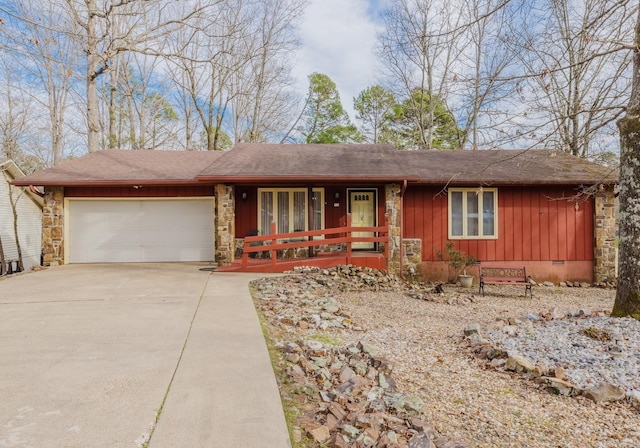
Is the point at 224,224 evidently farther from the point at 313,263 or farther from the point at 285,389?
the point at 285,389

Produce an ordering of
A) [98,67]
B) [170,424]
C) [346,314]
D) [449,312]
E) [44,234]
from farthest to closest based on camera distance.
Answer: [98,67], [44,234], [449,312], [346,314], [170,424]

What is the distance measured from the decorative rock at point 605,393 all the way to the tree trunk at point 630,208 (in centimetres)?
230

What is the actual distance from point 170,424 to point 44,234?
11.0 meters

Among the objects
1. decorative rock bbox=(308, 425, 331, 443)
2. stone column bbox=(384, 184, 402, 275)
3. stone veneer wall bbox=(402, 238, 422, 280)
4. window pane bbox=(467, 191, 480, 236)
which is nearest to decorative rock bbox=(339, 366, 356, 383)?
decorative rock bbox=(308, 425, 331, 443)

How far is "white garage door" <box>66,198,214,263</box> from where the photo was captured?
1123 cm

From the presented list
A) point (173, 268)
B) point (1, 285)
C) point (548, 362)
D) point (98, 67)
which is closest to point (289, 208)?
point (173, 268)

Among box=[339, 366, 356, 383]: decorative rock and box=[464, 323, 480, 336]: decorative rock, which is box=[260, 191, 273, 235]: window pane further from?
box=[339, 366, 356, 383]: decorative rock

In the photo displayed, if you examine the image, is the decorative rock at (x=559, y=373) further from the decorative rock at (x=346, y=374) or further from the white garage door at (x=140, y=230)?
the white garage door at (x=140, y=230)

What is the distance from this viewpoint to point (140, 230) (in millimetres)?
11414

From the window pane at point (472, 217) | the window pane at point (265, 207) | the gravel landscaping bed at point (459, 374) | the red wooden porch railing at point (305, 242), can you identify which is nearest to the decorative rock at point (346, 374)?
the gravel landscaping bed at point (459, 374)

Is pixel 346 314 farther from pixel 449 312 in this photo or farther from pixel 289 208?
pixel 289 208

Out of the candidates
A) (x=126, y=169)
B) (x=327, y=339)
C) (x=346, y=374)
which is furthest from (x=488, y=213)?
(x=126, y=169)

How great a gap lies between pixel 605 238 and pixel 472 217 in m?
3.78

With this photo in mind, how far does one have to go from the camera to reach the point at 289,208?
1121 cm
